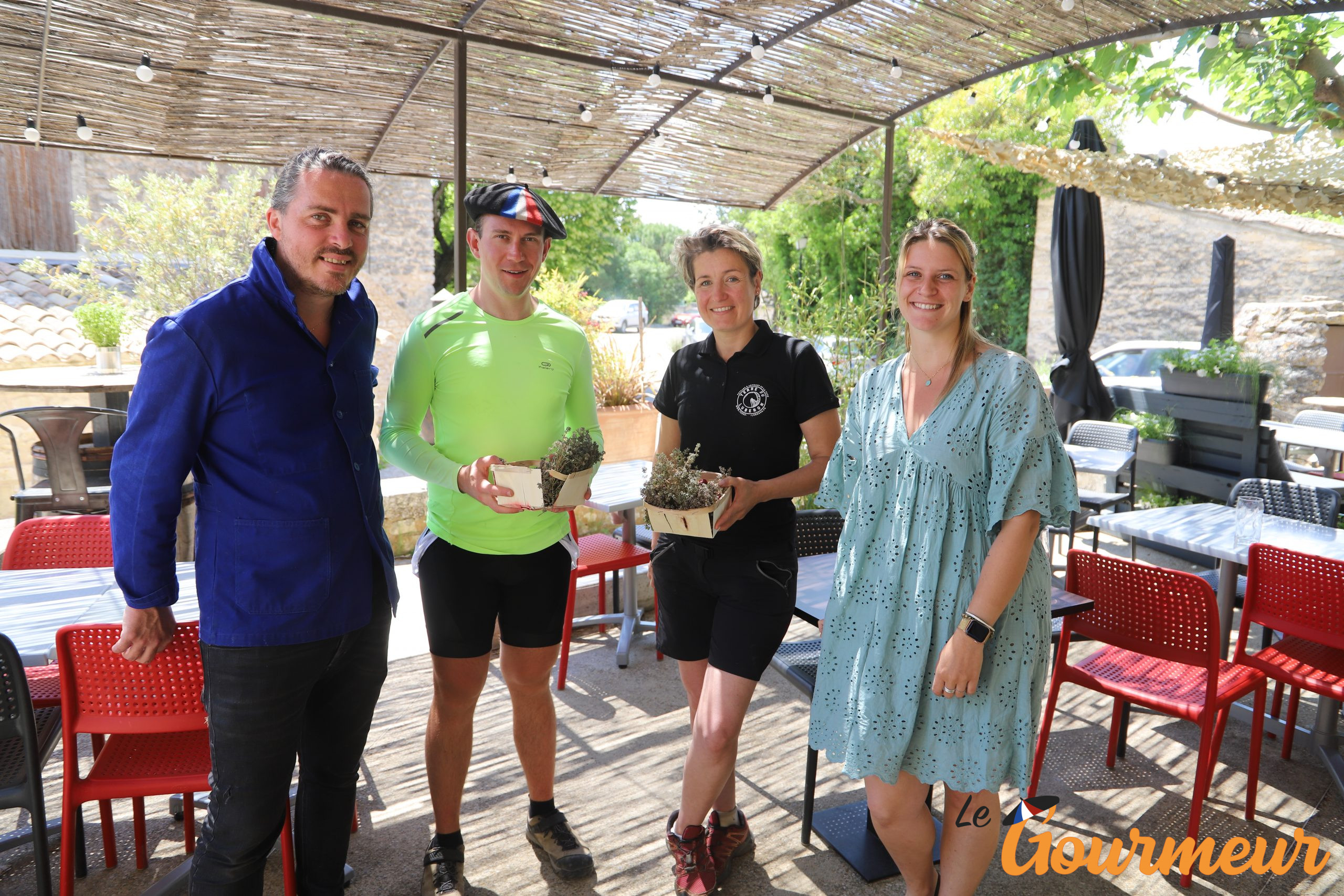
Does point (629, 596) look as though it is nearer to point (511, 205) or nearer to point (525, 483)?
point (525, 483)

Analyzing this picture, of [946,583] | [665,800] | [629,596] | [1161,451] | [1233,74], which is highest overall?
[1233,74]

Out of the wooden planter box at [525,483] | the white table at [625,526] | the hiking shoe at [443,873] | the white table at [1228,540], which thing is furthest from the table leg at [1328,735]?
the hiking shoe at [443,873]

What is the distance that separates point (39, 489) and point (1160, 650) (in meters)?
5.81

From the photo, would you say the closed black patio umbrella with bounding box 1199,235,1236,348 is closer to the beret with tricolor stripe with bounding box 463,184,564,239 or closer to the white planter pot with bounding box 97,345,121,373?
the beret with tricolor stripe with bounding box 463,184,564,239

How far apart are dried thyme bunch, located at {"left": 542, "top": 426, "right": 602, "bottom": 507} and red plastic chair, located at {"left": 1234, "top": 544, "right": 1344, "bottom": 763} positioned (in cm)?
241

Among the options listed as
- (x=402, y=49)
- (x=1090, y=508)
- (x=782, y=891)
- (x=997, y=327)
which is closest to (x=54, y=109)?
(x=402, y=49)

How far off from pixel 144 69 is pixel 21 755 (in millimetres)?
3364

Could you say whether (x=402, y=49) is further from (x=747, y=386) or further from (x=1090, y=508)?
(x=1090, y=508)

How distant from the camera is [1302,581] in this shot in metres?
2.83

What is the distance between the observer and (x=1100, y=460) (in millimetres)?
5945

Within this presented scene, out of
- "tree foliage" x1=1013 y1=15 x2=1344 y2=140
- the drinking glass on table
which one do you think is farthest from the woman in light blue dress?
"tree foliage" x1=1013 y1=15 x2=1344 y2=140

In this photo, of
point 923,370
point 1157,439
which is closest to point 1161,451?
point 1157,439

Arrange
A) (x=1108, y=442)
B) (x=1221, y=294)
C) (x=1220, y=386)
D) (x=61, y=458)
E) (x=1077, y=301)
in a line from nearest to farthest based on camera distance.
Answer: (x=61, y=458) → (x=1108, y=442) → (x=1220, y=386) → (x=1077, y=301) → (x=1221, y=294)

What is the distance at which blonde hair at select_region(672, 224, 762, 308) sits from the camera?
7.47 feet
